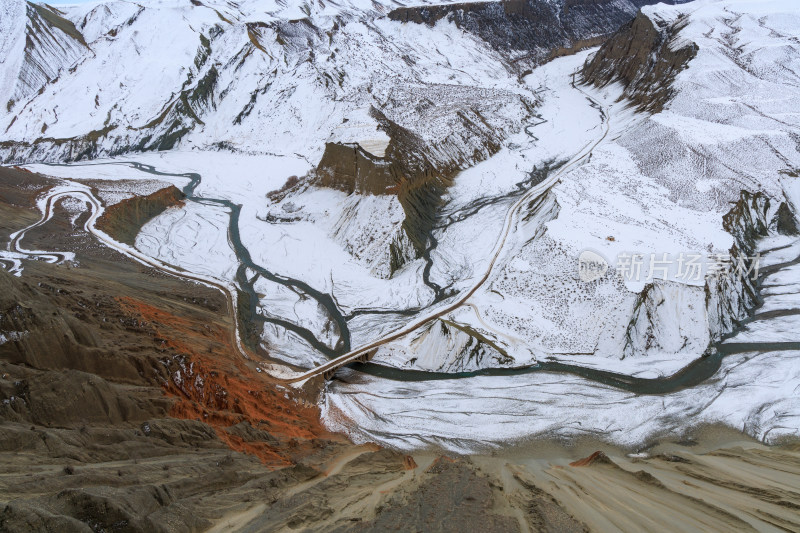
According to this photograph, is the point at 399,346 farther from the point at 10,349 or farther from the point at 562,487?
the point at 10,349

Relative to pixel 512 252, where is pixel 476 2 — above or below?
above

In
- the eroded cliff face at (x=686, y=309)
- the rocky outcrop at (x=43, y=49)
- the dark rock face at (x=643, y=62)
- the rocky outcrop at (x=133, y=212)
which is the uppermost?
the rocky outcrop at (x=43, y=49)

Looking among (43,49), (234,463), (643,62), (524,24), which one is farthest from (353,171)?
(524,24)

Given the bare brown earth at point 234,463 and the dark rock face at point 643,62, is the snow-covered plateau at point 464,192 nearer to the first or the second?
the dark rock face at point 643,62

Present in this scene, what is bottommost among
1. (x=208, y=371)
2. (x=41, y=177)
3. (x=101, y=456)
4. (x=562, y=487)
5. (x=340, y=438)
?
(x=340, y=438)

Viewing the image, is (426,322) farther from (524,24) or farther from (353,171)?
(524,24)

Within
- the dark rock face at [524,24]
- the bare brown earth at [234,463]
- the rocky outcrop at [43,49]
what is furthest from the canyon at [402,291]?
the dark rock face at [524,24]

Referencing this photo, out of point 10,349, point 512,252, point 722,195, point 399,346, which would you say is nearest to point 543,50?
point 722,195

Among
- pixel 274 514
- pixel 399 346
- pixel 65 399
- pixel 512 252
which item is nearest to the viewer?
pixel 274 514
